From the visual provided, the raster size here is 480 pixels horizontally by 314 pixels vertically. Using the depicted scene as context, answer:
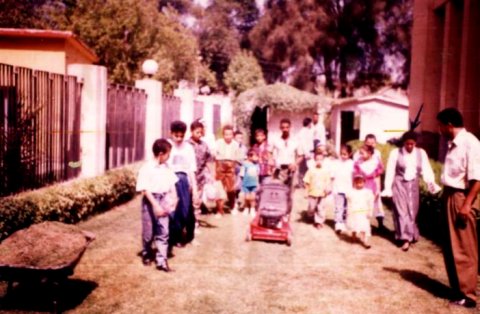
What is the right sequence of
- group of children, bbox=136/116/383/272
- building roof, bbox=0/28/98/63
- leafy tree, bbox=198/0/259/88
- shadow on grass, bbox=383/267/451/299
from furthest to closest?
leafy tree, bbox=198/0/259/88 < building roof, bbox=0/28/98/63 < group of children, bbox=136/116/383/272 < shadow on grass, bbox=383/267/451/299

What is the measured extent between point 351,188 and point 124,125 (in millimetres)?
6776

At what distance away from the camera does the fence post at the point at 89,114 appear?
11.5 m

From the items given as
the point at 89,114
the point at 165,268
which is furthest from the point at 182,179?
the point at 89,114

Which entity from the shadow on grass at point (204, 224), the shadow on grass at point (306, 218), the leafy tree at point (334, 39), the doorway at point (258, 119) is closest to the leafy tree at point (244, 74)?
the leafy tree at point (334, 39)

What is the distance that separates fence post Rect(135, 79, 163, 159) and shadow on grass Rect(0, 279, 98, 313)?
9.56 metres

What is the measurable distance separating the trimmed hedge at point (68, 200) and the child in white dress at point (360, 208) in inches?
190

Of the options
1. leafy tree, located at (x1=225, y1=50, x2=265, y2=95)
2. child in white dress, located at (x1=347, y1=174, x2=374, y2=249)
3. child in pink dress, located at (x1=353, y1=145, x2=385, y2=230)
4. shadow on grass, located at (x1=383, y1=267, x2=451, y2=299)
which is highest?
leafy tree, located at (x1=225, y1=50, x2=265, y2=95)

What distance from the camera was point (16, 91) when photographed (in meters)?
8.71

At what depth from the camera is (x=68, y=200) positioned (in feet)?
30.7

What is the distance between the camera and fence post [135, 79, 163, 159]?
15977 millimetres

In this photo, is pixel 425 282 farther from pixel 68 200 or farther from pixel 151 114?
pixel 151 114

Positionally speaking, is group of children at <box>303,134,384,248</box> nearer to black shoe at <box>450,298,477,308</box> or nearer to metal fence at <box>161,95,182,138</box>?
black shoe at <box>450,298,477,308</box>

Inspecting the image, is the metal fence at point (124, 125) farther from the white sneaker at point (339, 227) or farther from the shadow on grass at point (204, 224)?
the white sneaker at point (339, 227)

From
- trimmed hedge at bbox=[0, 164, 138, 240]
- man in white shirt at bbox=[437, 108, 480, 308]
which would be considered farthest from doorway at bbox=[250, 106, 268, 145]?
man in white shirt at bbox=[437, 108, 480, 308]
